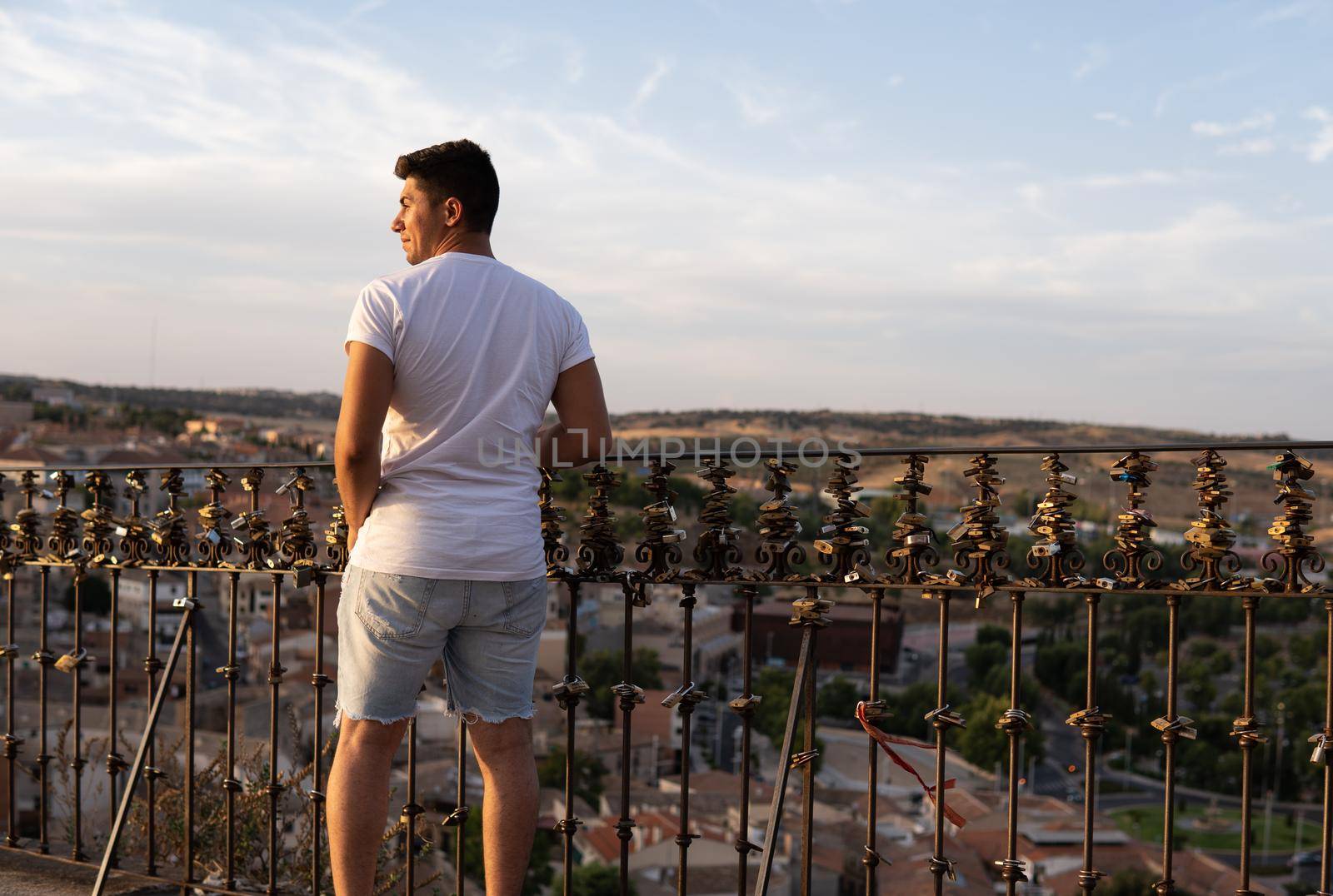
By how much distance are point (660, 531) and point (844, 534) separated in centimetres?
46

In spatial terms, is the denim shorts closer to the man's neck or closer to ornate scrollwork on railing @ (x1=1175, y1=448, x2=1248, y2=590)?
the man's neck

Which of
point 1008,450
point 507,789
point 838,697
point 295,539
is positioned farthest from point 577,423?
point 838,697

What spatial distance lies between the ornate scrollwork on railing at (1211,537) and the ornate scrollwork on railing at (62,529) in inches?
129

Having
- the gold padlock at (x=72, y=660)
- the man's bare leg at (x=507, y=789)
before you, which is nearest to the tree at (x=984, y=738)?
the gold padlock at (x=72, y=660)

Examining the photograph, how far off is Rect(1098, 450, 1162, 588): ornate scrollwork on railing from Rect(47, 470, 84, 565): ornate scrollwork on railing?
3.12 metres

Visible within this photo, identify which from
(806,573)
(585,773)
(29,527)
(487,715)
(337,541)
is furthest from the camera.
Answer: (585,773)

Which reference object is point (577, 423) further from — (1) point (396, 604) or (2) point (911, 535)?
(2) point (911, 535)

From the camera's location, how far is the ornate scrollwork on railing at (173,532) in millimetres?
3455

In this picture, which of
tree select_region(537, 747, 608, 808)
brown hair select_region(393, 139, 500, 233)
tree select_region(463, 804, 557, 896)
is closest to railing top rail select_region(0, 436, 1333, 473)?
brown hair select_region(393, 139, 500, 233)

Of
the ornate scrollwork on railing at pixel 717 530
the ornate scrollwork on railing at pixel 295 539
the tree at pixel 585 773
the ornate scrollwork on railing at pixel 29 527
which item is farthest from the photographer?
the tree at pixel 585 773

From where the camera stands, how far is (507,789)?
2455 millimetres

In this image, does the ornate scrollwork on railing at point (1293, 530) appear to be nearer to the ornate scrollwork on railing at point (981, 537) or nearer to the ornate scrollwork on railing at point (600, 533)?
the ornate scrollwork on railing at point (981, 537)

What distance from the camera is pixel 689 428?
14.4m

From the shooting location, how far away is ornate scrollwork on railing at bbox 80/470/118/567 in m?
3.66
